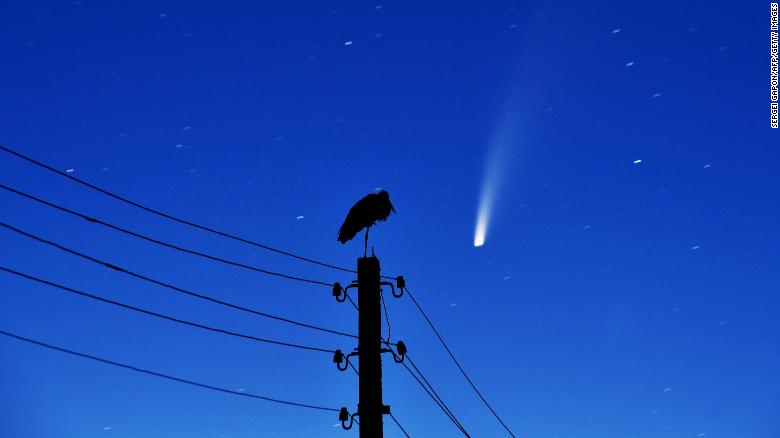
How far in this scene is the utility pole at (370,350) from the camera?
11805 millimetres

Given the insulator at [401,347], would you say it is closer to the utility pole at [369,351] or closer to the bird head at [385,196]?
the utility pole at [369,351]

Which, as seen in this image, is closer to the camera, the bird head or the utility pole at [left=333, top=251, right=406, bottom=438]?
the utility pole at [left=333, top=251, right=406, bottom=438]

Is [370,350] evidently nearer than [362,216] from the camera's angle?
Yes

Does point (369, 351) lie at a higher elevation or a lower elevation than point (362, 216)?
lower

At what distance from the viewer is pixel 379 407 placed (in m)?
11.9

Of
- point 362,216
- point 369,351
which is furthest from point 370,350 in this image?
point 362,216

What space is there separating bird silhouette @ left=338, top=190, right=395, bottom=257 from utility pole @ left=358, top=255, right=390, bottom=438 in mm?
1400

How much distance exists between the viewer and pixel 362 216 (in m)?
14.3

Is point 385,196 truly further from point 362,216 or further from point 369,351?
point 369,351

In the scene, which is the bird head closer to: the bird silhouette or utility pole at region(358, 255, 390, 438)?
the bird silhouette

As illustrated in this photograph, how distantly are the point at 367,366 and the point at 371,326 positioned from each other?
0.60 m

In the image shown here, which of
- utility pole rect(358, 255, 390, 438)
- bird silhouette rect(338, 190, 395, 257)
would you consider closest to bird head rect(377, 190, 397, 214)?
bird silhouette rect(338, 190, 395, 257)

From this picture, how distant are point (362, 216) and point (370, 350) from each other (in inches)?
113

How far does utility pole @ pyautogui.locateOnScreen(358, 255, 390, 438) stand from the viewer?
1180cm
